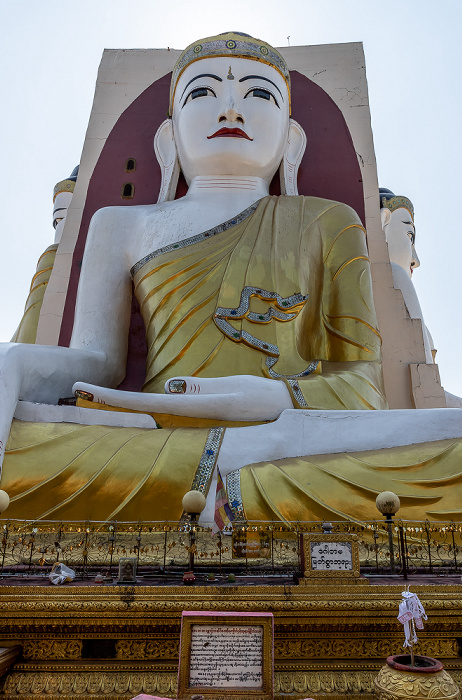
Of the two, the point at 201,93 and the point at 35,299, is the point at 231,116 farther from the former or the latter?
the point at 35,299

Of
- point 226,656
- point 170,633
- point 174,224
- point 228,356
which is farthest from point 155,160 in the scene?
point 226,656

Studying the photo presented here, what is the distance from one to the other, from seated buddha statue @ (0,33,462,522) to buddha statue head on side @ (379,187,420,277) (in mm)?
2015

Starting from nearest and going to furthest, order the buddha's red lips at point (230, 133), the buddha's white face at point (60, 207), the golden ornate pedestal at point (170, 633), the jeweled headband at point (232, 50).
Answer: the golden ornate pedestal at point (170, 633) → the buddha's red lips at point (230, 133) → the jeweled headband at point (232, 50) → the buddha's white face at point (60, 207)

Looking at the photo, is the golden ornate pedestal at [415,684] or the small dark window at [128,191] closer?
the golden ornate pedestal at [415,684]

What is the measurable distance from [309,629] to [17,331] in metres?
3.98

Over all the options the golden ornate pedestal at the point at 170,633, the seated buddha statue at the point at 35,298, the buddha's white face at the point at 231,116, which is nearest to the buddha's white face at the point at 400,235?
the buddha's white face at the point at 231,116

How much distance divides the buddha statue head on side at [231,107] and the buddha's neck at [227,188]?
0.03 metres

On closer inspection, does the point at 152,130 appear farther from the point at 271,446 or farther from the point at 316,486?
the point at 316,486

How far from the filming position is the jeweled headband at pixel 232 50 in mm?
3895

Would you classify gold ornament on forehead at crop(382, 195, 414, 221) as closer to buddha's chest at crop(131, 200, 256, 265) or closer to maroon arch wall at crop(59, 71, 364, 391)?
maroon arch wall at crop(59, 71, 364, 391)

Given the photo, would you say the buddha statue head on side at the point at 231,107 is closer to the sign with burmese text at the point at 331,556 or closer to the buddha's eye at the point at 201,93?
the buddha's eye at the point at 201,93

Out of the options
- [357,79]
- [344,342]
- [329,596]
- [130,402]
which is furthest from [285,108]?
[329,596]

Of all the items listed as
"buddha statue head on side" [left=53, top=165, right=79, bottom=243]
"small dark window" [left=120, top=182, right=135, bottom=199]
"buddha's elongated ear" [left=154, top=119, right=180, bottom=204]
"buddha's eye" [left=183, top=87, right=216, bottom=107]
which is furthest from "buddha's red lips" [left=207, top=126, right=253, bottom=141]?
"buddha statue head on side" [left=53, top=165, right=79, bottom=243]

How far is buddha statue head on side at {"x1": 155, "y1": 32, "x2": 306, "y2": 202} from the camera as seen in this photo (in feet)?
12.5
